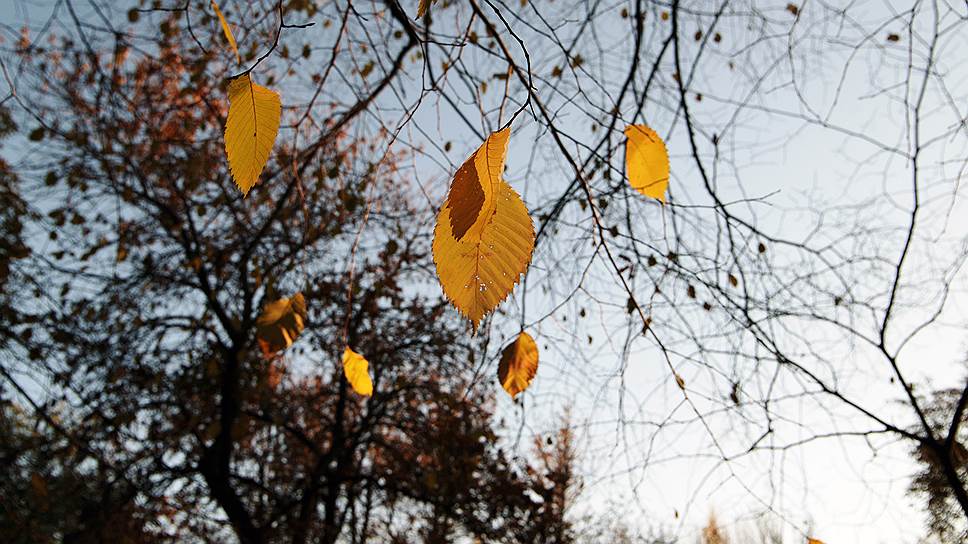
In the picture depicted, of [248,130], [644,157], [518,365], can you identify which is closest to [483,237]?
[248,130]

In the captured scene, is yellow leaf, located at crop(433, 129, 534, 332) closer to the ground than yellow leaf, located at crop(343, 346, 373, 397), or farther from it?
closer to the ground

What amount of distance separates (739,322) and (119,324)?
15.4 ft

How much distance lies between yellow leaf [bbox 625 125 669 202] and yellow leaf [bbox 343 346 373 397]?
564mm

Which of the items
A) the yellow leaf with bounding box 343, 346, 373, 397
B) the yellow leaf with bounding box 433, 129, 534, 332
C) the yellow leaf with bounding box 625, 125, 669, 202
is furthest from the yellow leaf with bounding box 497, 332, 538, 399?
the yellow leaf with bounding box 433, 129, 534, 332

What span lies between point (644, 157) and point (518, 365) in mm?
406

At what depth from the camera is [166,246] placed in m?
5.57

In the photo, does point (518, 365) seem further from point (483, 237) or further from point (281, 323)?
point (483, 237)

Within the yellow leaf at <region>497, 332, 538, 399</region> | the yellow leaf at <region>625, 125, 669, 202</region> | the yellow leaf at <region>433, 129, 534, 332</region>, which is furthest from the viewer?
the yellow leaf at <region>497, 332, 538, 399</region>

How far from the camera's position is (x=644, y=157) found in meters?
0.85

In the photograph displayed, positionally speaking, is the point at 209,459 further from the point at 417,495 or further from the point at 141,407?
the point at 417,495

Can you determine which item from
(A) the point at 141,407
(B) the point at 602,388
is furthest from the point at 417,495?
(B) the point at 602,388

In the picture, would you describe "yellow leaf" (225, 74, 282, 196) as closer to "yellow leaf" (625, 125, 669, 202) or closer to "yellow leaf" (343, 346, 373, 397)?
"yellow leaf" (625, 125, 669, 202)

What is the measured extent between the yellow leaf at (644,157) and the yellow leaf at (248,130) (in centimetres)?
45

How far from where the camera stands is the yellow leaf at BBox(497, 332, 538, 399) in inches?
41.5
